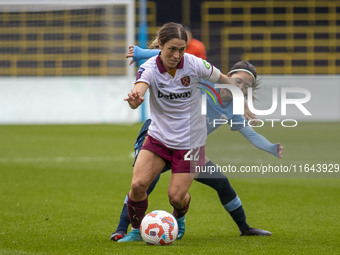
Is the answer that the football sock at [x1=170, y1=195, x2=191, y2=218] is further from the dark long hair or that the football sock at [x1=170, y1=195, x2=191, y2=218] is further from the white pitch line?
the white pitch line

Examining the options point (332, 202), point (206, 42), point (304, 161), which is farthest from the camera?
point (206, 42)

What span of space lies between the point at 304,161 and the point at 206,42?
19.7 m

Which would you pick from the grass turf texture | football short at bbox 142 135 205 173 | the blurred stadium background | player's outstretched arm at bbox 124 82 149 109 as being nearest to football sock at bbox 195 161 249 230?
the grass turf texture

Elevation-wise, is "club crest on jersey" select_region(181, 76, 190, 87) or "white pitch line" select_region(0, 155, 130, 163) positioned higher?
"club crest on jersey" select_region(181, 76, 190, 87)

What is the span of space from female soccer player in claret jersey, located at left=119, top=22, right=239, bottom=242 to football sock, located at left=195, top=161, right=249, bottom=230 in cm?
24

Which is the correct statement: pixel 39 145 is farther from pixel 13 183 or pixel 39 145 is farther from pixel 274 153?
pixel 274 153

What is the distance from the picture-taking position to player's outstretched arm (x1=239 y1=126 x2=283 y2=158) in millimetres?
5711

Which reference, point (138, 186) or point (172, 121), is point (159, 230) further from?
point (172, 121)

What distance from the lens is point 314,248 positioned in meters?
5.40

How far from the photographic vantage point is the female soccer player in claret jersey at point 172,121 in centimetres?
550

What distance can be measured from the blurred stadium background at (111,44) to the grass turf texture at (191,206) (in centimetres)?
854

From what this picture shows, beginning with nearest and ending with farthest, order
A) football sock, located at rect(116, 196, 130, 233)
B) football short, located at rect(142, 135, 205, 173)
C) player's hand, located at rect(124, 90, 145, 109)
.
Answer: player's hand, located at rect(124, 90, 145, 109), football short, located at rect(142, 135, 205, 173), football sock, located at rect(116, 196, 130, 233)

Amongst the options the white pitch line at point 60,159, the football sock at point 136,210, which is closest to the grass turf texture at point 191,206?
the white pitch line at point 60,159

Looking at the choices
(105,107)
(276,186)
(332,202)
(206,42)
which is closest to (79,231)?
(332,202)
